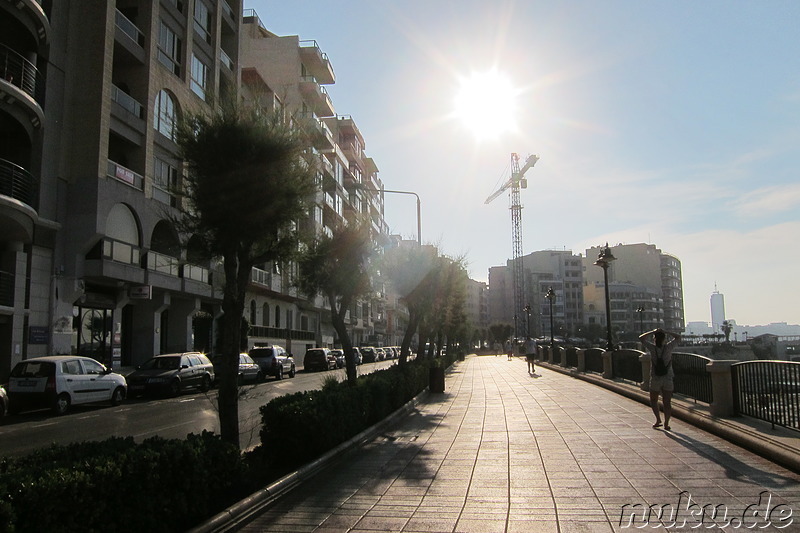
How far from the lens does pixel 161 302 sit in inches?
1114

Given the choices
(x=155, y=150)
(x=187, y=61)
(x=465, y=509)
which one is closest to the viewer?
(x=465, y=509)

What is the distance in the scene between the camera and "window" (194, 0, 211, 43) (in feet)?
105

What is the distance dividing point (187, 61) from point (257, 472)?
27.8 metres

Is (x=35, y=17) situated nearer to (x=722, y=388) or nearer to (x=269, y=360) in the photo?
(x=269, y=360)

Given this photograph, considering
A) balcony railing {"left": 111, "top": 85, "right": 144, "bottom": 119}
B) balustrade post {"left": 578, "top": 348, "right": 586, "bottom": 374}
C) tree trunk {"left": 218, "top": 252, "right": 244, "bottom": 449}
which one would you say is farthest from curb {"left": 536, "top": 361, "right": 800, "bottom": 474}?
balcony railing {"left": 111, "top": 85, "right": 144, "bottom": 119}

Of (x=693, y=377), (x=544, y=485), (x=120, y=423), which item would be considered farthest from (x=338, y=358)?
(x=544, y=485)

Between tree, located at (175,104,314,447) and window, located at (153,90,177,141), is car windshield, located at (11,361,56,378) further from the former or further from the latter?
window, located at (153,90,177,141)

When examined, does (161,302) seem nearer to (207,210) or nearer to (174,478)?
(207,210)

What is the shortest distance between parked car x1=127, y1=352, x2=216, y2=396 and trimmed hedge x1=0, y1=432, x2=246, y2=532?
15.1m

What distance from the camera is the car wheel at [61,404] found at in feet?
50.0

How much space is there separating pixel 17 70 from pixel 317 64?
34.4 m

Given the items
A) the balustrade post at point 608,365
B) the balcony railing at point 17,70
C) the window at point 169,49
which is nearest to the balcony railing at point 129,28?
the window at point 169,49

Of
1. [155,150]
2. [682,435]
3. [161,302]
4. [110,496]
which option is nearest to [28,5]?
[155,150]

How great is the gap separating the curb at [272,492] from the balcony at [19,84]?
1615 centimetres
